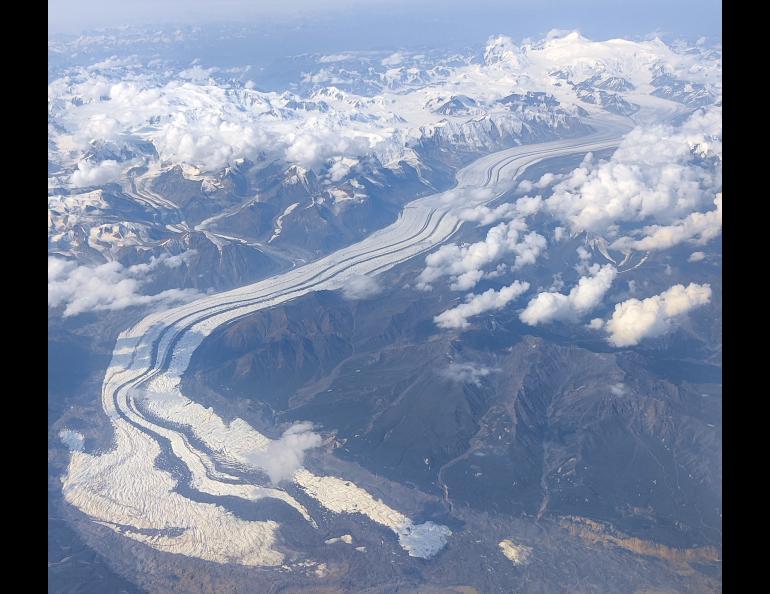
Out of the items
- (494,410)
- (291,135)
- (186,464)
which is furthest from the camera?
(291,135)

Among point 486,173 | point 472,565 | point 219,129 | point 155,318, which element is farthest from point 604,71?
point 472,565

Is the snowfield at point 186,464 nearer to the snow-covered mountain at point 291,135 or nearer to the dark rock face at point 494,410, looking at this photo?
the dark rock face at point 494,410

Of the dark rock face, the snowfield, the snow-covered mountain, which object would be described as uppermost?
the snow-covered mountain

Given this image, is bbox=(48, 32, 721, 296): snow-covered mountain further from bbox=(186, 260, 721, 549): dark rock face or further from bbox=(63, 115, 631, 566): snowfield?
bbox=(186, 260, 721, 549): dark rock face

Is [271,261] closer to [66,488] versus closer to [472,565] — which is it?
[66,488]

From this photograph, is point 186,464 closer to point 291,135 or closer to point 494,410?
point 494,410

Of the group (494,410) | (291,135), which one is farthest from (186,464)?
(291,135)

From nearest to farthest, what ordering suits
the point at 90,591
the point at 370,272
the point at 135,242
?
the point at 90,591 → the point at 370,272 → the point at 135,242

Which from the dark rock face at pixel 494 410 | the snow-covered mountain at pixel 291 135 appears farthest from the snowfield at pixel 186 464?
the snow-covered mountain at pixel 291 135

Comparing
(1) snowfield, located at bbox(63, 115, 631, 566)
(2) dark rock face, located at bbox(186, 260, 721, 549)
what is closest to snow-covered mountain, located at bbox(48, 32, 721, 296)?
(1) snowfield, located at bbox(63, 115, 631, 566)

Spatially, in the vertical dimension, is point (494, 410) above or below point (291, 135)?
below

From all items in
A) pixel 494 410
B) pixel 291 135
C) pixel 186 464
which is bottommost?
pixel 494 410
